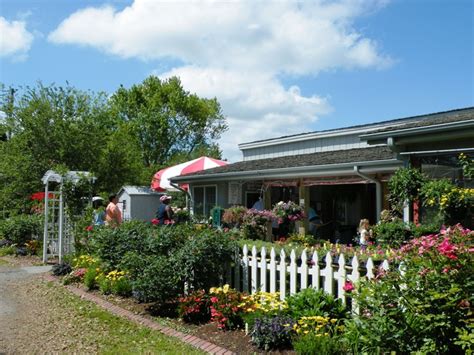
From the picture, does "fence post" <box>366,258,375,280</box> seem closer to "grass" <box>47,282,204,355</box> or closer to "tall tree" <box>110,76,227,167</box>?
"grass" <box>47,282,204,355</box>

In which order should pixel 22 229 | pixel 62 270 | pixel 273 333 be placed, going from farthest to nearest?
1. pixel 22 229
2. pixel 62 270
3. pixel 273 333

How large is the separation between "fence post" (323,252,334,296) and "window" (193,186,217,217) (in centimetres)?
1131

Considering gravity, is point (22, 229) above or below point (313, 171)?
below

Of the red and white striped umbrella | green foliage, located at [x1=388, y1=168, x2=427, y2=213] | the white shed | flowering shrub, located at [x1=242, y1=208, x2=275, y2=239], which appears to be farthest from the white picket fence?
the white shed

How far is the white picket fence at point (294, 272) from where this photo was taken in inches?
195

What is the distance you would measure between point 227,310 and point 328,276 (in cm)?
130

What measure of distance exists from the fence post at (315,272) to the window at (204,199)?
11081 millimetres

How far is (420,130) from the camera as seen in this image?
7184 mm

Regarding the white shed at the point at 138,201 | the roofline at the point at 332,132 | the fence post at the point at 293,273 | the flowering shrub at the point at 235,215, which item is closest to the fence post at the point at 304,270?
the fence post at the point at 293,273

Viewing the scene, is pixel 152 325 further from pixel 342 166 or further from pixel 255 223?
pixel 342 166

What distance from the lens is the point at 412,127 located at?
7.34 metres

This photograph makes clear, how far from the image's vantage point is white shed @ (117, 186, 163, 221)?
20.9 m

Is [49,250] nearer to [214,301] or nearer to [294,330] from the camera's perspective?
[214,301]

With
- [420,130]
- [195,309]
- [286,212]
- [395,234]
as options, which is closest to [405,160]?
[420,130]
